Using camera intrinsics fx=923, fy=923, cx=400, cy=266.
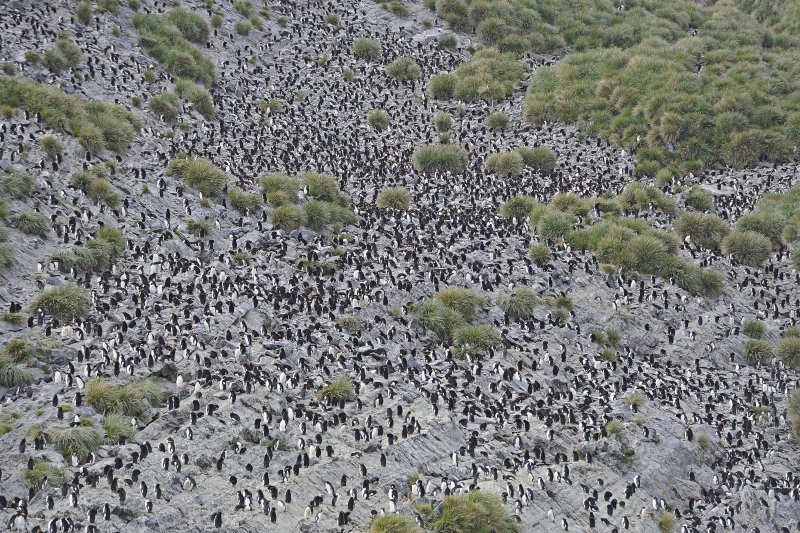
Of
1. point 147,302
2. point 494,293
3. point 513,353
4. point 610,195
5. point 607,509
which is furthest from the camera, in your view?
point 610,195

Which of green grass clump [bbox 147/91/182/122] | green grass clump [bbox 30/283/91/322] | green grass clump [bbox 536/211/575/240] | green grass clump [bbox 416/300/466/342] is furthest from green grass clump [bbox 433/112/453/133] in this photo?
green grass clump [bbox 30/283/91/322]

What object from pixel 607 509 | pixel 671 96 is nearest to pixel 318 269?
pixel 607 509

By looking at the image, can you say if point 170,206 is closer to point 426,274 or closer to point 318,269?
point 318,269

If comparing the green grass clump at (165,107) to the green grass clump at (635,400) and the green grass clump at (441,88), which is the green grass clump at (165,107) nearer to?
the green grass clump at (441,88)

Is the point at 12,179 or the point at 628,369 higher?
the point at 12,179

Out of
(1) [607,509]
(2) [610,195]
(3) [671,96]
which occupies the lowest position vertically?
(1) [607,509]

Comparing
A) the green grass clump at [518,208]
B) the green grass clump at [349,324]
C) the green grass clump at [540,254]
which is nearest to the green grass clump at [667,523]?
the green grass clump at [349,324]

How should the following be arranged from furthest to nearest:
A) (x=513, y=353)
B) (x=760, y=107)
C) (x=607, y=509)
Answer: (x=760, y=107), (x=513, y=353), (x=607, y=509)
